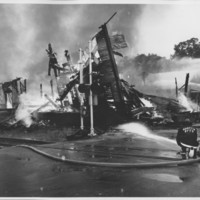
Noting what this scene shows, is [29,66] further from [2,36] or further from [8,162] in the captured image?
[8,162]

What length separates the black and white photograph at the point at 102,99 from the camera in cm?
482

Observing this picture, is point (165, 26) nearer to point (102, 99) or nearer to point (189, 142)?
point (189, 142)

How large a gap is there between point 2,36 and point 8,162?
5.44m

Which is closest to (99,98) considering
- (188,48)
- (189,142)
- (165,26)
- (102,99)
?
(102,99)

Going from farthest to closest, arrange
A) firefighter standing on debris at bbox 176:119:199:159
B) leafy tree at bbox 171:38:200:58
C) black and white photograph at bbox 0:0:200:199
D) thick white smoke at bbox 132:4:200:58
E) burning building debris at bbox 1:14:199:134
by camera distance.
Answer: burning building debris at bbox 1:14:199:134 < leafy tree at bbox 171:38:200:58 < thick white smoke at bbox 132:4:200:58 < firefighter standing on debris at bbox 176:119:199:159 < black and white photograph at bbox 0:0:200:199

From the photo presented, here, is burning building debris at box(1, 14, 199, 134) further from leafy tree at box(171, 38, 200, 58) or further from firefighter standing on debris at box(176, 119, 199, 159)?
firefighter standing on debris at box(176, 119, 199, 159)

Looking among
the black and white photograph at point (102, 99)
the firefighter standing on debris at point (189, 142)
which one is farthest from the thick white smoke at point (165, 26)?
the firefighter standing on debris at point (189, 142)

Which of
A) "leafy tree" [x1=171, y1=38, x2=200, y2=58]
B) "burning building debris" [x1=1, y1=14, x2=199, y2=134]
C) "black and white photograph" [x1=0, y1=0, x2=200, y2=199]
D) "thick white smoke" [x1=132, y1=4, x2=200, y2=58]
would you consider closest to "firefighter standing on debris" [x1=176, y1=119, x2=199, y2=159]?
"black and white photograph" [x1=0, y1=0, x2=200, y2=199]

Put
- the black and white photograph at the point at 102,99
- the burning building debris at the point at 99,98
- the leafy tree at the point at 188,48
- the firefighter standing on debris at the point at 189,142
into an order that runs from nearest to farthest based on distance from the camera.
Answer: the black and white photograph at the point at 102,99, the firefighter standing on debris at the point at 189,142, the leafy tree at the point at 188,48, the burning building debris at the point at 99,98

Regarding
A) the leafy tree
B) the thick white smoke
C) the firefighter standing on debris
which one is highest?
the thick white smoke

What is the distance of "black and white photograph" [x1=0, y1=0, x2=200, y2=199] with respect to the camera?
482cm

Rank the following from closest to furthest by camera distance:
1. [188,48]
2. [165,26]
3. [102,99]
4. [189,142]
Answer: [189,142], [165,26], [188,48], [102,99]

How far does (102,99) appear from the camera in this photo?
Result: 14.7 m

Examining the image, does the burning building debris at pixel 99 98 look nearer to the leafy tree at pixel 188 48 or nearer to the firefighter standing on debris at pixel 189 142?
the leafy tree at pixel 188 48
